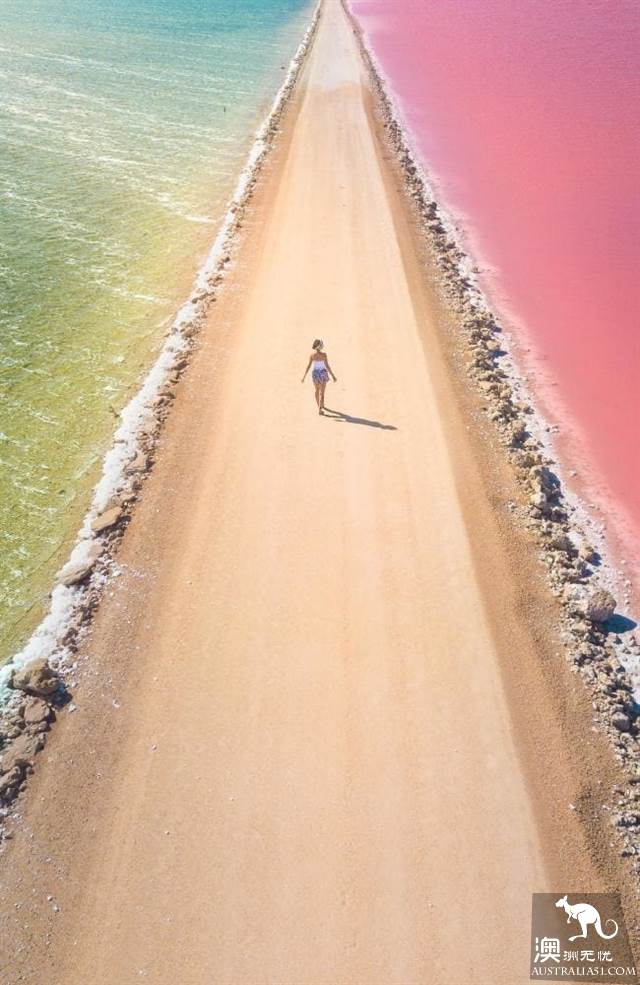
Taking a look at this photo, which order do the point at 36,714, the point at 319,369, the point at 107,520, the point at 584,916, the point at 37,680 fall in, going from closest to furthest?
1. the point at 584,916
2. the point at 36,714
3. the point at 37,680
4. the point at 107,520
5. the point at 319,369

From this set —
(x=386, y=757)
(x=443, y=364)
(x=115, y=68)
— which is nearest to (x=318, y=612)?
(x=386, y=757)

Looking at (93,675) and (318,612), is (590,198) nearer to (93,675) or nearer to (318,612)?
Answer: (318,612)

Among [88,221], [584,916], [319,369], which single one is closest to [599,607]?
[584,916]

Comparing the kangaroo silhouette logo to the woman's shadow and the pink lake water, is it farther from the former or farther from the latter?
the woman's shadow
